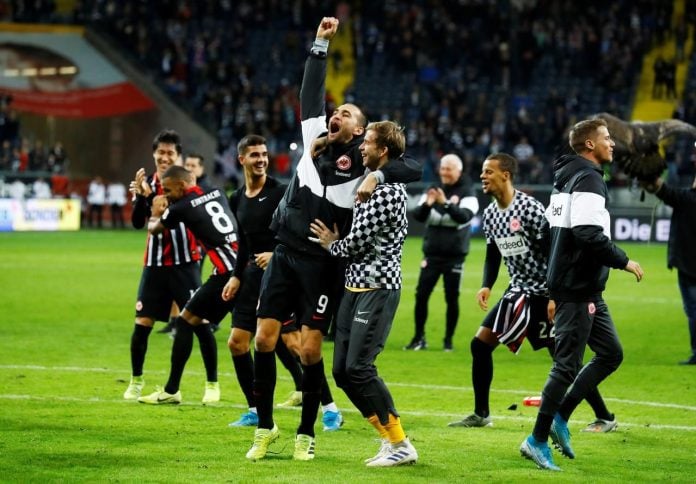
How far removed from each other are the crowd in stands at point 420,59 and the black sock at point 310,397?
114ft

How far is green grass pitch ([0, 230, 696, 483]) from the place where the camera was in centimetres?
816

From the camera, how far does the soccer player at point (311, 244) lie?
8.52 meters

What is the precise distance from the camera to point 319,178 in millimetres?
8523

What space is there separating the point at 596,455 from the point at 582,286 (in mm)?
1258

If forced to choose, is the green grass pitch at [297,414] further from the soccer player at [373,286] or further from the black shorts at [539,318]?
the black shorts at [539,318]

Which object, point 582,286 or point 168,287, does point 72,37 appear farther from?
point 582,286

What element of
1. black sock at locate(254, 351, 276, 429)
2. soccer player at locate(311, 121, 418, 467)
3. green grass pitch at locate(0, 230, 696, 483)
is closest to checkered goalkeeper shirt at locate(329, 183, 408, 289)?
soccer player at locate(311, 121, 418, 467)

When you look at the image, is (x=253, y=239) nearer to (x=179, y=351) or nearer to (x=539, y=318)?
(x=179, y=351)

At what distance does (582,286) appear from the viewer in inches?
333

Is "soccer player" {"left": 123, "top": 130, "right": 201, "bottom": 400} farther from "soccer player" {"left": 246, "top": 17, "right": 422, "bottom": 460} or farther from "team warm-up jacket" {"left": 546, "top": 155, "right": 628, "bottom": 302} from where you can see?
"team warm-up jacket" {"left": 546, "top": 155, "right": 628, "bottom": 302}

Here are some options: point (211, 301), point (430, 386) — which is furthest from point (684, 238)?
point (211, 301)

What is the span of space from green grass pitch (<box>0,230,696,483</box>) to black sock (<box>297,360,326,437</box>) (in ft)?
0.82

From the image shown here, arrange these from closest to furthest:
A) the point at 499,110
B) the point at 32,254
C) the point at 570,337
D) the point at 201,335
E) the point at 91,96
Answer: the point at 570,337, the point at 201,335, the point at 32,254, the point at 499,110, the point at 91,96

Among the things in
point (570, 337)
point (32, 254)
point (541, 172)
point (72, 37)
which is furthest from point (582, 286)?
point (72, 37)
